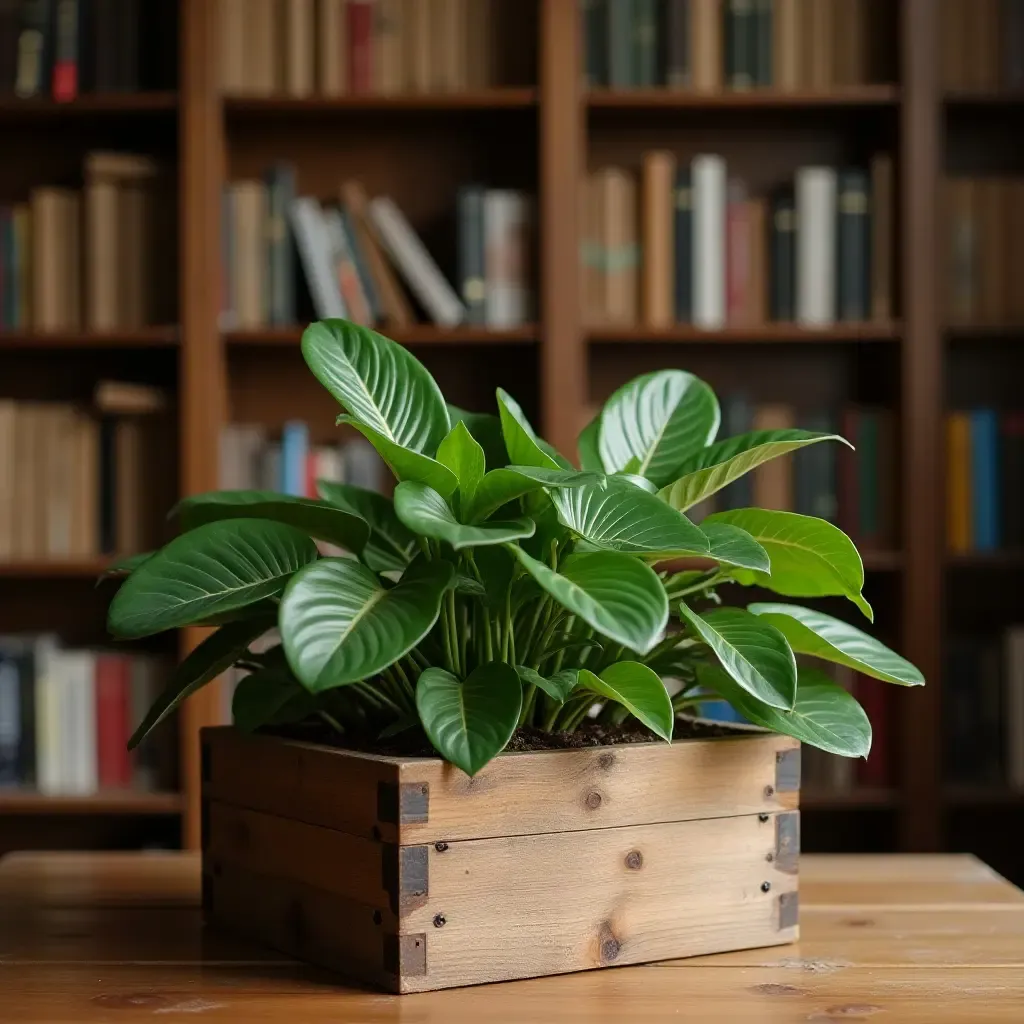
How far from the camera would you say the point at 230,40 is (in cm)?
256

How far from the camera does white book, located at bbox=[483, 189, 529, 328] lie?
2.59 metres

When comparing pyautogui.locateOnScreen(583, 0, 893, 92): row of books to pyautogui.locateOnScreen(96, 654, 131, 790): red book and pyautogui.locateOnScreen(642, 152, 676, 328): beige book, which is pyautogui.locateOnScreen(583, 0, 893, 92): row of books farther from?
pyautogui.locateOnScreen(96, 654, 131, 790): red book

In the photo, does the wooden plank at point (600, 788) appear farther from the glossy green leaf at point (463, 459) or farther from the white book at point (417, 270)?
the white book at point (417, 270)

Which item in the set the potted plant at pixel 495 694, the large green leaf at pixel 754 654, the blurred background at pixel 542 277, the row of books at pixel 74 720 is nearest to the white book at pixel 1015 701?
the blurred background at pixel 542 277

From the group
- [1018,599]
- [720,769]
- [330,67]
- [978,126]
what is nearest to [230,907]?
[720,769]

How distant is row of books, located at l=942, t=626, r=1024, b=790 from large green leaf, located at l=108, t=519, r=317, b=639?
1895 mm

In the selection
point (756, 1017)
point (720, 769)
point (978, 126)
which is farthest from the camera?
point (978, 126)

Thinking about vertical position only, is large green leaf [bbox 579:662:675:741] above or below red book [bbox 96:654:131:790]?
above

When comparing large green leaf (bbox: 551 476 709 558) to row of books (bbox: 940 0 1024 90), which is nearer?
large green leaf (bbox: 551 476 709 558)

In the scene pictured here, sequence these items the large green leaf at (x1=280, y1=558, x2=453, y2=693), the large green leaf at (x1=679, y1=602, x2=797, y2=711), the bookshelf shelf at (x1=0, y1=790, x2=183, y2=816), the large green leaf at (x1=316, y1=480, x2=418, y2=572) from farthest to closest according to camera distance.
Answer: the bookshelf shelf at (x1=0, y1=790, x2=183, y2=816)
the large green leaf at (x1=316, y1=480, x2=418, y2=572)
the large green leaf at (x1=679, y1=602, x2=797, y2=711)
the large green leaf at (x1=280, y1=558, x2=453, y2=693)

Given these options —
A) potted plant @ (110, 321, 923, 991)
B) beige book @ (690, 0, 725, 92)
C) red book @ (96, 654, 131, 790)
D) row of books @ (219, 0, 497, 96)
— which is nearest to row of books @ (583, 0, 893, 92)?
beige book @ (690, 0, 725, 92)

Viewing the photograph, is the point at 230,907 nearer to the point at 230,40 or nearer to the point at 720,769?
the point at 720,769

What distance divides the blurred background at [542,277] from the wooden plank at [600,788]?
61.1 inches

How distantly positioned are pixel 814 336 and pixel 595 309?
1.32 feet
